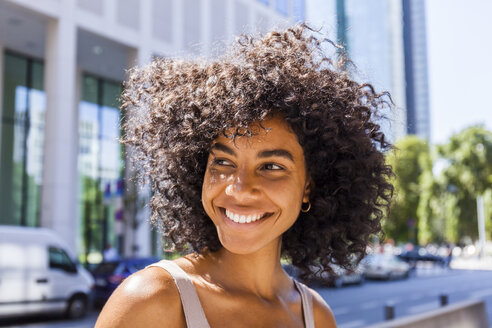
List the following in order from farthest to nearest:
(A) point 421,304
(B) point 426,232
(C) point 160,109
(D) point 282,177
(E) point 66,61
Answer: (B) point 426,232 → (E) point 66,61 → (A) point 421,304 → (C) point 160,109 → (D) point 282,177

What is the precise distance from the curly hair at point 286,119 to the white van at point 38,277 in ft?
34.9

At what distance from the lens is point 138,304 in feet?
4.42

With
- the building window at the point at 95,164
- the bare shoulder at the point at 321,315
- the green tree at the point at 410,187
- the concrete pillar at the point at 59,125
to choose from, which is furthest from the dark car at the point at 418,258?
the bare shoulder at the point at 321,315

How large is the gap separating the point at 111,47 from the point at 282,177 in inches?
893

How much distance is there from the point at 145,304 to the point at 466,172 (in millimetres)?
38668

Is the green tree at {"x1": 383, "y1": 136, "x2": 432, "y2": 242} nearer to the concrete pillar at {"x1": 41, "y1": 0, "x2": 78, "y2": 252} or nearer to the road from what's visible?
the road

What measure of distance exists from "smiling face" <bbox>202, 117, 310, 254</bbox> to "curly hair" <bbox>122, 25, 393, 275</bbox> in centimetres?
7

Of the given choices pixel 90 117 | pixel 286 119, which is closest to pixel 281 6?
pixel 90 117

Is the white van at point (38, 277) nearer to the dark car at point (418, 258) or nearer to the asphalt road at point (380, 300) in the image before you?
the asphalt road at point (380, 300)

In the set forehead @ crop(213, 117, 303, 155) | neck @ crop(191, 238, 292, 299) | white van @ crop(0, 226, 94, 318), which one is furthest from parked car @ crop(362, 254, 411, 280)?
forehead @ crop(213, 117, 303, 155)

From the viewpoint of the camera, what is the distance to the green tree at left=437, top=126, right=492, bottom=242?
117 feet

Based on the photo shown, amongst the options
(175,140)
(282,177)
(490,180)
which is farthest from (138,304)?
(490,180)

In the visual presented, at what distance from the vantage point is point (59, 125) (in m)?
19.5

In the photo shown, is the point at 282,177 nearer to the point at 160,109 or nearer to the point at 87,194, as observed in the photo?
the point at 160,109
